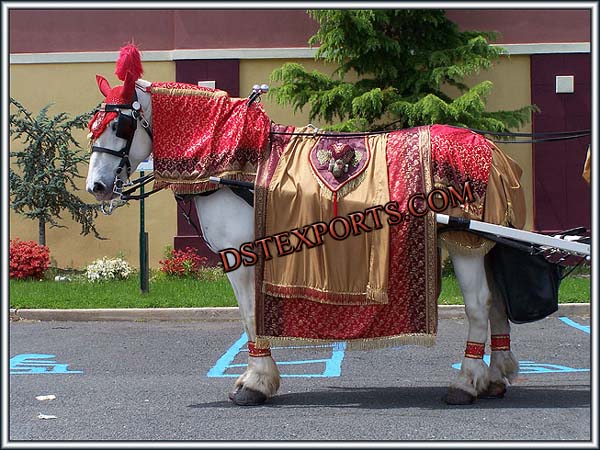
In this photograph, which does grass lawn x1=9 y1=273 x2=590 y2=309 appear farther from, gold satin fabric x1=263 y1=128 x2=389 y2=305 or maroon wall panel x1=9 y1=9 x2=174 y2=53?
gold satin fabric x1=263 y1=128 x2=389 y2=305

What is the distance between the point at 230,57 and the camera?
13750 millimetres

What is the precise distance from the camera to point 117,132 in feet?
18.2

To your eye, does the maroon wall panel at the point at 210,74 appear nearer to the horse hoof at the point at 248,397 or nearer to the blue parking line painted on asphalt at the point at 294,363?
the blue parking line painted on asphalt at the point at 294,363

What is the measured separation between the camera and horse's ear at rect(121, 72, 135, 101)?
5.53 metres

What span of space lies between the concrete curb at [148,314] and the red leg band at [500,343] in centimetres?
430

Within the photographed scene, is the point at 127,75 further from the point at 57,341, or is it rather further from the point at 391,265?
the point at 57,341

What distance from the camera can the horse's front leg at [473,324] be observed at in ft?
18.0

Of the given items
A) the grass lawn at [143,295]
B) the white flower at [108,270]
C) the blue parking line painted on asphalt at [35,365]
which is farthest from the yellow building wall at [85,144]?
the blue parking line painted on asphalt at [35,365]

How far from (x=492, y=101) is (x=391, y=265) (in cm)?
907

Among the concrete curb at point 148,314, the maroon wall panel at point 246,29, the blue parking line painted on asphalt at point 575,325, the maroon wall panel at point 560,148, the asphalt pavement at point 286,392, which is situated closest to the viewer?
the asphalt pavement at point 286,392

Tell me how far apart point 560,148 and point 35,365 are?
31.1ft

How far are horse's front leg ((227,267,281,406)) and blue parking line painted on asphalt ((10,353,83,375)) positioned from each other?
84.5 inches

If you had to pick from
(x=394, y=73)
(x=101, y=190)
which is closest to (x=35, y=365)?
(x=101, y=190)

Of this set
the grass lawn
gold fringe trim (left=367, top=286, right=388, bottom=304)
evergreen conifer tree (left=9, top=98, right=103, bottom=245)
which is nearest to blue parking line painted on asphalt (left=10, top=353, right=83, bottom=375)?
the grass lawn
